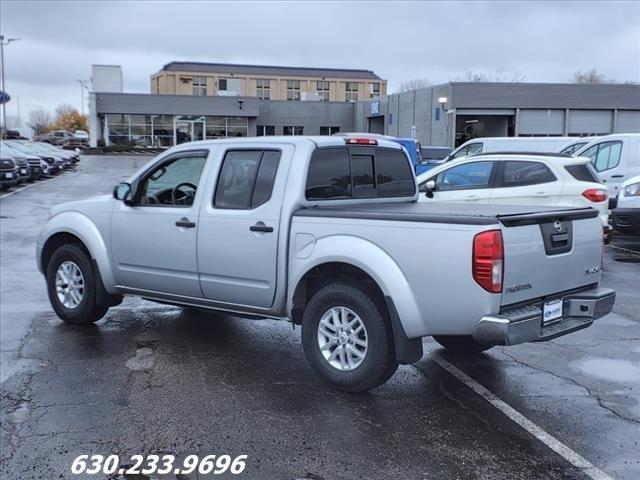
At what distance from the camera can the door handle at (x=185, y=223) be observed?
19.6 ft

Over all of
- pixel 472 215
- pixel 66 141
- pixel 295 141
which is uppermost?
pixel 66 141

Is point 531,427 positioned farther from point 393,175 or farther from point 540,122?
point 540,122

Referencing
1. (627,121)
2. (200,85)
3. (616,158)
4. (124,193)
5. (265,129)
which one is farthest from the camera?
(200,85)

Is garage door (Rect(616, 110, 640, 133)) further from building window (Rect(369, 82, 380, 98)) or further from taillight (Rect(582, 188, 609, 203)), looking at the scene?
building window (Rect(369, 82, 380, 98))

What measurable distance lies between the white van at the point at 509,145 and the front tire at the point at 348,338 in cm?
1364

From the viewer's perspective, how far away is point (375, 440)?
169 inches

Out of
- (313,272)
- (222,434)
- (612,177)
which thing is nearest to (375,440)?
(222,434)

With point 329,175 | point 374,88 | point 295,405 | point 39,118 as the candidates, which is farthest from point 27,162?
point 39,118

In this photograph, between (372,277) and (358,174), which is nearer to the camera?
(372,277)

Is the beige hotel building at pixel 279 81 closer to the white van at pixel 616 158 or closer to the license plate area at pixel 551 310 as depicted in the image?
the white van at pixel 616 158

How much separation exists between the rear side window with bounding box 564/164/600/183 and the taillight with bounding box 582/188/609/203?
23 centimetres

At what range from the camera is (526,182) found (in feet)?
35.7

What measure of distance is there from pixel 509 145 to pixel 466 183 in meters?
7.59

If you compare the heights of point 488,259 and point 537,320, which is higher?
point 488,259
